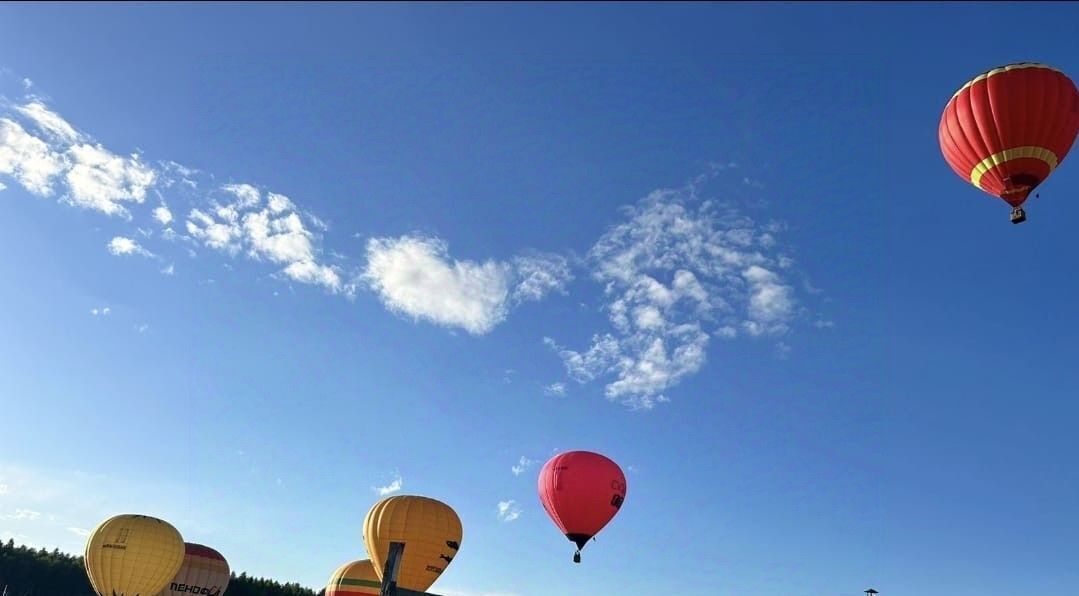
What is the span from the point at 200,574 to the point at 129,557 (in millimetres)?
10431

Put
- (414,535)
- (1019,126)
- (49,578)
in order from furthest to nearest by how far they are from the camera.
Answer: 1. (49,578)
2. (414,535)
3. (1019,126)

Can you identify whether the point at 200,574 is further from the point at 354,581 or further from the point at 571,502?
the point at 571,502

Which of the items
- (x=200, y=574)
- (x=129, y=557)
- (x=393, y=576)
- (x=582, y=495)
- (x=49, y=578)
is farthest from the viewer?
(x=49, y=578)

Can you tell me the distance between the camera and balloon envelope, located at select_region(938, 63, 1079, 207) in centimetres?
2483

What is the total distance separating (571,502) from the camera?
34.0 meters

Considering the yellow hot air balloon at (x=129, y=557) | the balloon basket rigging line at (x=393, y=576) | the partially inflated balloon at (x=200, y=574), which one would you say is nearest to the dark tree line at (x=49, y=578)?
the partially inflated balloon at (x=200, y=574)

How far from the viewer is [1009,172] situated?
25266 mm

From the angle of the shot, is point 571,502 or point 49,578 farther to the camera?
point 49,578

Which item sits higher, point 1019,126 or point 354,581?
point 1019,126

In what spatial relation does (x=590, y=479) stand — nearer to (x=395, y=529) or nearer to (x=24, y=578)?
(x=395, y=529)

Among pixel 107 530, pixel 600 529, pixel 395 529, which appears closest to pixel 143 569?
pixel 107 530

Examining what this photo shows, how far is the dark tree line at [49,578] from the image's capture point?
9606 centimetres

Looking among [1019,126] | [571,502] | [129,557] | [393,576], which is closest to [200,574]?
[129,557]

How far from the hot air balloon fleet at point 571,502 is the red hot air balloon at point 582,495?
4 cm
